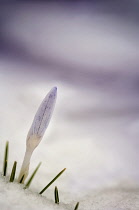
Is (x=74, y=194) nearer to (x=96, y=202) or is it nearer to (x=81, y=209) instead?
(x=96, y=202)

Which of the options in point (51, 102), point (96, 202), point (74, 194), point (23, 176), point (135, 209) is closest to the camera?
point (23, 176)

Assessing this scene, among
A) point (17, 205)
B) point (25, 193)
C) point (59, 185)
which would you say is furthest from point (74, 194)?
point (17, 205)

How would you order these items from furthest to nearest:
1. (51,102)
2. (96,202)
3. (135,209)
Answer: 1. (96,202)
2. (135,209)
3. (51,102)

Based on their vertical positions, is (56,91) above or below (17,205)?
above

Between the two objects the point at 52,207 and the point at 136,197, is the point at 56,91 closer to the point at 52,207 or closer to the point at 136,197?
the point at 52,207

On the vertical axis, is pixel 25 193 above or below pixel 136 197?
below

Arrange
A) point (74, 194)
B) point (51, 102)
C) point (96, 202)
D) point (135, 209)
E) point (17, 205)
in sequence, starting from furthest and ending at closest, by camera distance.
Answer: point (74, 194) → point (96, 202) → point (135, 209) → point (51, 102) → point (17, 205)

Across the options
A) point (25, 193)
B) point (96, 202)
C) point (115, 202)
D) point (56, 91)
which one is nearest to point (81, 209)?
point (96, 202)

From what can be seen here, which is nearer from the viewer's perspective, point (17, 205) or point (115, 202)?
point (17, 205)

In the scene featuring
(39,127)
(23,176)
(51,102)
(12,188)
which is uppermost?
(51,102)
